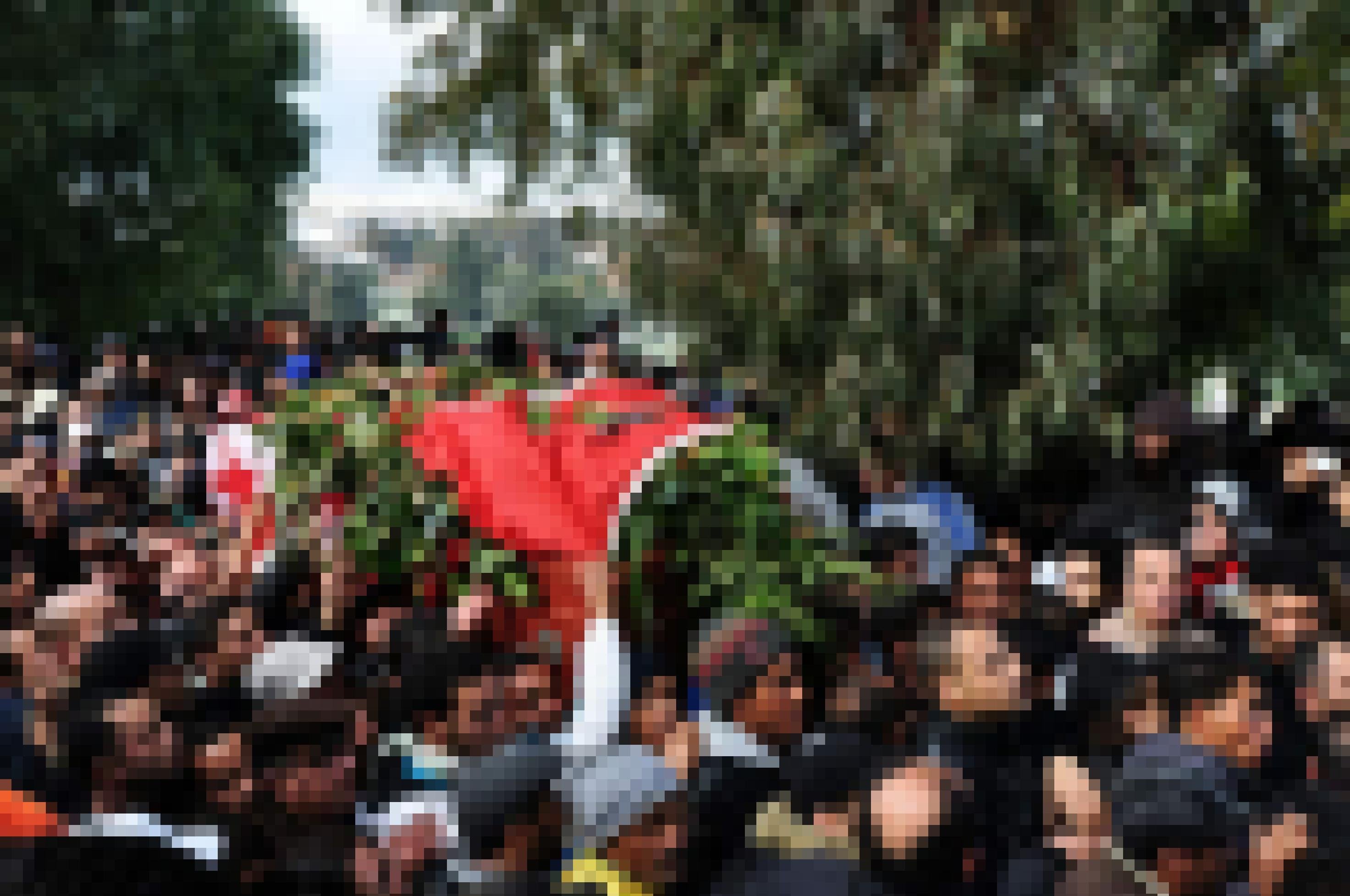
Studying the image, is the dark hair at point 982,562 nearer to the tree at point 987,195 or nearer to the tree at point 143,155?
the tree at point 987,195

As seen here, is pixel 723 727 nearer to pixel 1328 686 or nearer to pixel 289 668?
pixel 289 668

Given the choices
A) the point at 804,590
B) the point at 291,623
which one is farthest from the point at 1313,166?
the point at 291,623

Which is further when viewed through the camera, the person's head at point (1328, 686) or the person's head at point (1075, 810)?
the person's head at point (1328, 686)

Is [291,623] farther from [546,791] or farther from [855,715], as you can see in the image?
[855,715]

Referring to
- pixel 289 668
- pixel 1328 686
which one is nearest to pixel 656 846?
pixel 289 668

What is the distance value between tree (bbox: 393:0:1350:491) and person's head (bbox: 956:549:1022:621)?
41.0 inches

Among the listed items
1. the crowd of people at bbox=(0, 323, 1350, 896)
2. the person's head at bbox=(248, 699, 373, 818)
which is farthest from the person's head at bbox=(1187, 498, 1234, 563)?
A: the person's head at bbox=(248, 699, 373, 818)

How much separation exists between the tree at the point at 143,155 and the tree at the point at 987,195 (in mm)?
10015

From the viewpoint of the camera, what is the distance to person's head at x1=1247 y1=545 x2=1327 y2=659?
3961 millimetres

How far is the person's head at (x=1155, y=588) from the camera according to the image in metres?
3.96

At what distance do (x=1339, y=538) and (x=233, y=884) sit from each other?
460 centimetres

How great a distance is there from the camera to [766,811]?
3.12 meters

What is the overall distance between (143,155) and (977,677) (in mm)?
15173

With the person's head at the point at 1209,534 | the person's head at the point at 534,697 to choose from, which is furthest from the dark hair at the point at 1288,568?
the person's head at the point at 534,697
